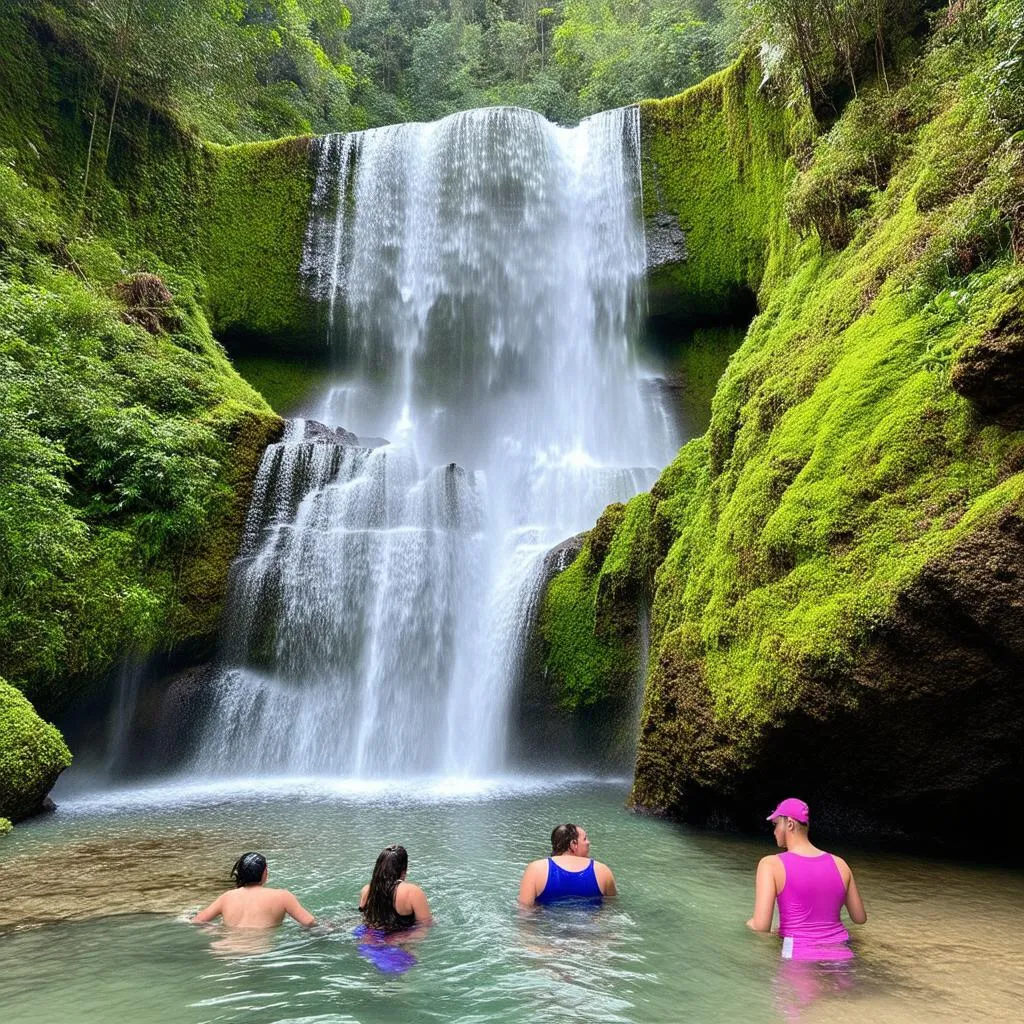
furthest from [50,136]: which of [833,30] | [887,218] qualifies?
[887,218]

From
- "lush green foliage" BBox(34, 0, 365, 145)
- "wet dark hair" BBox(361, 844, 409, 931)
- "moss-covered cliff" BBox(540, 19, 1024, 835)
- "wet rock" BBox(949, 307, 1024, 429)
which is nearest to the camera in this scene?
"wet dark hair" BBox(361, 844, 409, 931)

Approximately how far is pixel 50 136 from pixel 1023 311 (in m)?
19.7

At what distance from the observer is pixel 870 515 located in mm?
5527

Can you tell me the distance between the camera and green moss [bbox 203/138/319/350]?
2052 cm

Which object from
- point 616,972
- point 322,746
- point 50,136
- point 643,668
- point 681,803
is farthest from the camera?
point 50,136

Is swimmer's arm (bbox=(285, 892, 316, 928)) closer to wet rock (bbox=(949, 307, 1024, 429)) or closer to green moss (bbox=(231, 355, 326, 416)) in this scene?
wet rock (bbox=(949, 307, 1024, 429))

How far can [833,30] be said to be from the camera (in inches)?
385

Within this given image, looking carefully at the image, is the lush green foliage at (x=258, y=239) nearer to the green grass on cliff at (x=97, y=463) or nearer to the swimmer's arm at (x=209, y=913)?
the green grass on cliff at (x=97, y=463)

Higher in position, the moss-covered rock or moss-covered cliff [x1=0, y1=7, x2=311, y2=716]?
moss-covered cliff [x1=0, y1=7, x2=311, y2=716]

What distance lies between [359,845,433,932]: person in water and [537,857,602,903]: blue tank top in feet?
2.64

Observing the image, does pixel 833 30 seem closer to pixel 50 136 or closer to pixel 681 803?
pixel 681 803

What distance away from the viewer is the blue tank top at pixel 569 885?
4.75 m

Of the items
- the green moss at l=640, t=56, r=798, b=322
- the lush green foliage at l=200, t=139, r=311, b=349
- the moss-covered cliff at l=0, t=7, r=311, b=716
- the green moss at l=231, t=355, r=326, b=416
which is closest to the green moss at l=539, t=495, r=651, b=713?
the moss-covered cliff at l=0, t=7, r=311, b=716

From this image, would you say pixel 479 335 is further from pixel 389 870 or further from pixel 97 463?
pixel 389 870
